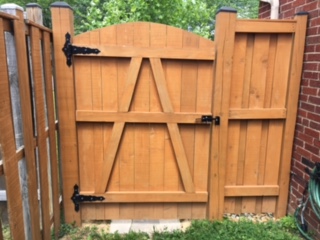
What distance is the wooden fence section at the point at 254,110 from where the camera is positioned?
99.2 inches

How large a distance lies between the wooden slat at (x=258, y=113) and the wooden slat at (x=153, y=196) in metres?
0.87

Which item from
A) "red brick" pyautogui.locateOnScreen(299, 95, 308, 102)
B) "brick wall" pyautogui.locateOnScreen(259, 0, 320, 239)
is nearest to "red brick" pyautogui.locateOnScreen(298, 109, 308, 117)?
"brick wall" pyautogui.locateOnScreen(259, 0, 320, 239)

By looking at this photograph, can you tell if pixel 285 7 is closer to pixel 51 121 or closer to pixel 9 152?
pixel 51 121

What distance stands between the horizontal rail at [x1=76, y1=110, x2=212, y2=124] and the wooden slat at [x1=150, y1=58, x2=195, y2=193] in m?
0.06

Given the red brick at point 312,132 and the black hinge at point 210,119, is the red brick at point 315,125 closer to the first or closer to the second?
the red brick at point 312,132

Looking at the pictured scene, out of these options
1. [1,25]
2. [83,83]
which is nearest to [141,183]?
[83,83]

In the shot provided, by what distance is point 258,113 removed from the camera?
8.75 ft

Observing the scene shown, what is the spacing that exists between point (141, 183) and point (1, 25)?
1.89 meters

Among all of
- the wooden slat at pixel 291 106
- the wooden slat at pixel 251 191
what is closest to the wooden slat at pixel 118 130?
the wooden slat at pixel 251 191

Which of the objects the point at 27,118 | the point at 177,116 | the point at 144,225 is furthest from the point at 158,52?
the point at 144,225

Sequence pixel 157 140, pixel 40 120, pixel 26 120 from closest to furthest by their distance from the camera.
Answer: pixel 26 120
pixel 40 120
pixel 157 140

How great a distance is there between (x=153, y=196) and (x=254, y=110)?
4.38 feet

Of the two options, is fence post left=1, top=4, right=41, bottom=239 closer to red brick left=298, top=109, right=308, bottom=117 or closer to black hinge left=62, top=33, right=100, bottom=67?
black hinge left=62, top=33, right=100, bottom=67

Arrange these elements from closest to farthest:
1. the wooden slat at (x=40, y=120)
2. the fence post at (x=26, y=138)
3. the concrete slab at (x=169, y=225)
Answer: the fence post at (x=26, y=138)
the wooden slat at (x=40, y=120)
the concrete slab at (x=169, y=225)
